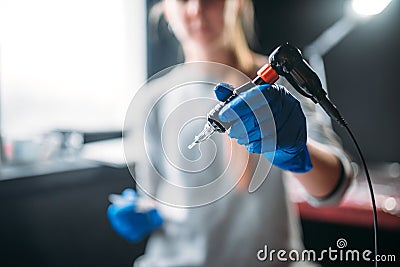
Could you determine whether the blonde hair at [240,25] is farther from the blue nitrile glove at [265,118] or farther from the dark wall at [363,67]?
the blue nitrile glove at [265,118]

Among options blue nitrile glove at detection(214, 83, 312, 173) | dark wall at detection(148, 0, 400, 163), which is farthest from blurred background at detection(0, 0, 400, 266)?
blue nitrile glove at detection(214, 83, 312, 173)

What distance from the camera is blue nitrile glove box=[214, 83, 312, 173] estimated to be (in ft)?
1.98

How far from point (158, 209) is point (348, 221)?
1.16ft

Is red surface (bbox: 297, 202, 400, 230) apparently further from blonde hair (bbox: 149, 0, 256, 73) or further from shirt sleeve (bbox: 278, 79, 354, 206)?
blonde hair (bbox: 149, 0, 256, 73)

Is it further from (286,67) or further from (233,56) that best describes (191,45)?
A: (286,67)

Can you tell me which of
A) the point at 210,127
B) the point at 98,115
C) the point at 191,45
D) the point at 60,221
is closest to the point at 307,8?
the point at 191,45

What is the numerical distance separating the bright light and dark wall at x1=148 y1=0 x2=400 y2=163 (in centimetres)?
1

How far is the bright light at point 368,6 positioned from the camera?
77 cm

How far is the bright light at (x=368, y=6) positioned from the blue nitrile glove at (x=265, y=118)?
258mm

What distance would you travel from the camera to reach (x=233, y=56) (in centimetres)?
82

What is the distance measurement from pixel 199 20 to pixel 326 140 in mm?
305

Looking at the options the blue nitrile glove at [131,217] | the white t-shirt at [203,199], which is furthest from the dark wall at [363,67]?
the blue nitrile glove at [131,217]

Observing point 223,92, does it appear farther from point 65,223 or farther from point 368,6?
point 65,223

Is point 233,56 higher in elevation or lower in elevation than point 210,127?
higher
